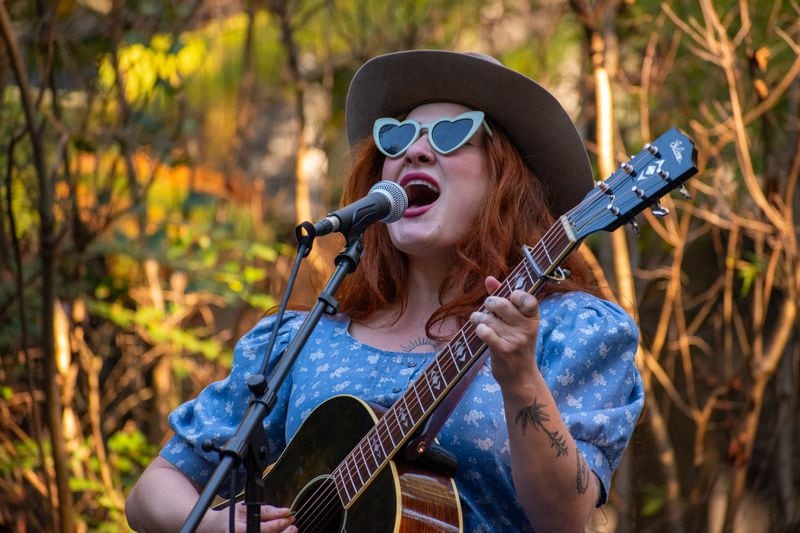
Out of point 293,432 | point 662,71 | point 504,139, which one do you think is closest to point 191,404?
point 293,432

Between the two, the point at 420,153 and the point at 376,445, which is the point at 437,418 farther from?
the point at 420,153

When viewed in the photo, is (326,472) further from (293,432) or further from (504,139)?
(504,139)

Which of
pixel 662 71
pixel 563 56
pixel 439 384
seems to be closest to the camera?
pixel 439 384

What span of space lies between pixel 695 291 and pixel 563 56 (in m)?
2.10

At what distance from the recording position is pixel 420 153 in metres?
2.59

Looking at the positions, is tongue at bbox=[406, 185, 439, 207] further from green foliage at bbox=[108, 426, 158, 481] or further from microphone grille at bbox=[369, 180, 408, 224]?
green foliage at bbox=[108, 426, 158, 481]

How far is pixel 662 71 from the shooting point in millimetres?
4898

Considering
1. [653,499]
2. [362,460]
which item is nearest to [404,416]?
[362,460]

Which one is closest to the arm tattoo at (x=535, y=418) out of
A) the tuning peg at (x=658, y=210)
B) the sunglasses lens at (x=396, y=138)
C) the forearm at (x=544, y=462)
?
the forearm at (x=544, y=462)

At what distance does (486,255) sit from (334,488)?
2.10ft

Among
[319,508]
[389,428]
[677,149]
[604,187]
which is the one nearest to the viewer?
[677,149]

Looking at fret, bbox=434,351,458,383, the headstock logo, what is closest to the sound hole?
fret, bbox=434,351,458,383

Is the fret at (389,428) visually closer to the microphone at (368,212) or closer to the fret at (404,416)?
the fret at (404,416)

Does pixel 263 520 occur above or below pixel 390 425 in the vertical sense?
below
